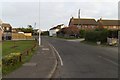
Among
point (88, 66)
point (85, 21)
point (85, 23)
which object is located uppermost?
point (85, 21)

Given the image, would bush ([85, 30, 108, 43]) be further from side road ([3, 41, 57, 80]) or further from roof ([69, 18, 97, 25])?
roof ([69, 18, 97, 25])

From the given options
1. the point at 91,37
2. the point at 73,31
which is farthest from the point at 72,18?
the point at 91,37

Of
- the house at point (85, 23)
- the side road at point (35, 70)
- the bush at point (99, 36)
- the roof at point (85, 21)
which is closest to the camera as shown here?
the side road at point (35, 70)

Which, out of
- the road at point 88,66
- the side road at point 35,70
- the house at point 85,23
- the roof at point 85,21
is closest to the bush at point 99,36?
the road at point 88,66

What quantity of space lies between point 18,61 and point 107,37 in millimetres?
32477

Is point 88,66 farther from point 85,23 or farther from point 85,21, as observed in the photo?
point 85,21

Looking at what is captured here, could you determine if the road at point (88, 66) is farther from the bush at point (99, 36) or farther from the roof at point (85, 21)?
the roof at point (85, 21)

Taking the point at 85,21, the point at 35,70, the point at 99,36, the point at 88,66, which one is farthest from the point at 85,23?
the point at 35,70

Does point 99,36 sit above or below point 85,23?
below

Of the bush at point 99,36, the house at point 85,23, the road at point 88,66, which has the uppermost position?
the house at point 85,23

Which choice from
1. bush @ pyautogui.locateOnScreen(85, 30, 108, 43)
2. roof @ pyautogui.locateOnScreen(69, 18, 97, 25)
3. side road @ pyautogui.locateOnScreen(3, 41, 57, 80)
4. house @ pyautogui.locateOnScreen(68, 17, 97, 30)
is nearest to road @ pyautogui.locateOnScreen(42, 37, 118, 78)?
side road @ pyautogui.locateOnScreen(3, 41, 57, 80)

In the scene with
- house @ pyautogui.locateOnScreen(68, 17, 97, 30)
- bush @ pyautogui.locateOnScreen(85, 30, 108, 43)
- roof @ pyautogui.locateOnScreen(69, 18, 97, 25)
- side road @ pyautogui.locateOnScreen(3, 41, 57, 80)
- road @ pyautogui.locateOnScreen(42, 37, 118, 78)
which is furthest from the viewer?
roof @ pyautogui.locateOnScreen(69, 18, 97, 25)

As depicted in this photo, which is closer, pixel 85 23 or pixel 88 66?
pixel 88 66

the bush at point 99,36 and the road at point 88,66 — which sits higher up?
the bush at point 99,36
